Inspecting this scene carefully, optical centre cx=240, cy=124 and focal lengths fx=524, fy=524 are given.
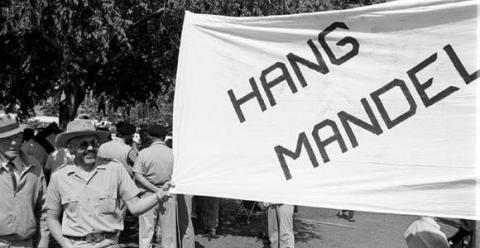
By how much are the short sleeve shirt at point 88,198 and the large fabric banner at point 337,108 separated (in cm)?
48

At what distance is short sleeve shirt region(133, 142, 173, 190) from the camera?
7156 millimetres

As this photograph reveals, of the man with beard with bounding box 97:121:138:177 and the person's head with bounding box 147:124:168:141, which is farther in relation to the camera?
the man with beard with bounding box 97:121:138:177

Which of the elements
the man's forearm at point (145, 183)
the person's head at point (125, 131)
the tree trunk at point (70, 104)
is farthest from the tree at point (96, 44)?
the man's forearm at point (145, 183)

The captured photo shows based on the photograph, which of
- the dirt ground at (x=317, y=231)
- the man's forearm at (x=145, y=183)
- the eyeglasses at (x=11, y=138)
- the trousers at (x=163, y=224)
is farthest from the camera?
the dirt ground at (x=317, y=231)

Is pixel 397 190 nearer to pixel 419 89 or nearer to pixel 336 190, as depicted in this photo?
pixel 336 190

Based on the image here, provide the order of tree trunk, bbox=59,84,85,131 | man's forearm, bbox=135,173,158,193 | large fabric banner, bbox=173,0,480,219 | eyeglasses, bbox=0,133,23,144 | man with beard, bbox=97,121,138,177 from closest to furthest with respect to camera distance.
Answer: large fabric banner, bbox=173,0,480,219
eyeglasses, bbox=0,133,23,144
man's forearm, bbox=135,173,158,193
man with beard, bbox=97,121,138,177
tree trunk, bbox=59,84,85,131

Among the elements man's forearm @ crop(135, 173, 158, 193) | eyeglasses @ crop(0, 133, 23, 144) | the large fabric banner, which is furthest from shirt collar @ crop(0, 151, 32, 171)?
man's forearm @ crop(135, 173, 158, 193)

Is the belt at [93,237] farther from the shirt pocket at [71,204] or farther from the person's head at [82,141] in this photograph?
the person's head at [82,141]

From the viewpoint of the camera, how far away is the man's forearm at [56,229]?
3711 millimetres

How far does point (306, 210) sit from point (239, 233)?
294cm

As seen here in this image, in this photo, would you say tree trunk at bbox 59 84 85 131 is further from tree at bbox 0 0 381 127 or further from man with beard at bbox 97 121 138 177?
man with beard at bbox 97 121 138 177

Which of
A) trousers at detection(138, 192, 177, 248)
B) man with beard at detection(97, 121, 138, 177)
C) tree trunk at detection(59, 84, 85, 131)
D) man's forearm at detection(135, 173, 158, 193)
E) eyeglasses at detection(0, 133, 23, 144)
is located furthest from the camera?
tree trunk at detection(59, 84, 85, 131)

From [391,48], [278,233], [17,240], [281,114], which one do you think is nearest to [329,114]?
[281,114]

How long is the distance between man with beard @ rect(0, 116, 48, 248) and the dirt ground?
4.23 meters
